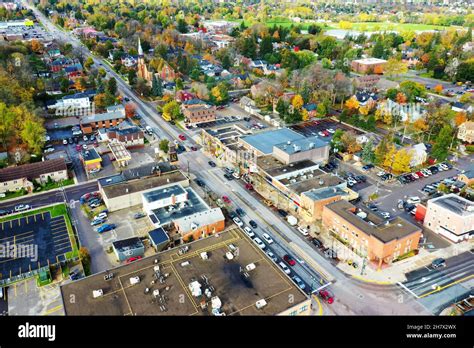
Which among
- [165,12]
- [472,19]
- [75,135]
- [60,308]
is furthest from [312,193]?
[472,19]

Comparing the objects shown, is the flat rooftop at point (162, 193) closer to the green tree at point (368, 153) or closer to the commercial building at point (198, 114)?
the green tree at point (368, 153)

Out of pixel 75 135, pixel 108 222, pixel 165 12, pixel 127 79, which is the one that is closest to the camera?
pixel 108 222

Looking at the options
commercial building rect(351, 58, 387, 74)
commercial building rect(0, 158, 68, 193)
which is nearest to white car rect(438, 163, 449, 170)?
commercial building rect(0, 158, 68, 193)

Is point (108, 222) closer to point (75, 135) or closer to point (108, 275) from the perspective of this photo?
point (108, 275)

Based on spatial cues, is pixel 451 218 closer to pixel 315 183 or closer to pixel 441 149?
pixel 315 183

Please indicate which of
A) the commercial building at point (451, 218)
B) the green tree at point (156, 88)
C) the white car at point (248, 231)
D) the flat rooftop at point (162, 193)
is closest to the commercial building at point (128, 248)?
the flat rooftop at point (162, 193)

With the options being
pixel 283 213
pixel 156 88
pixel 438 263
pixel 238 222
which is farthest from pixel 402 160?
pixel 156 88

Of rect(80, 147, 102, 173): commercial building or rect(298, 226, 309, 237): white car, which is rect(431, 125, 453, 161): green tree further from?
rect(80, 147, 102, 173): commercial building
